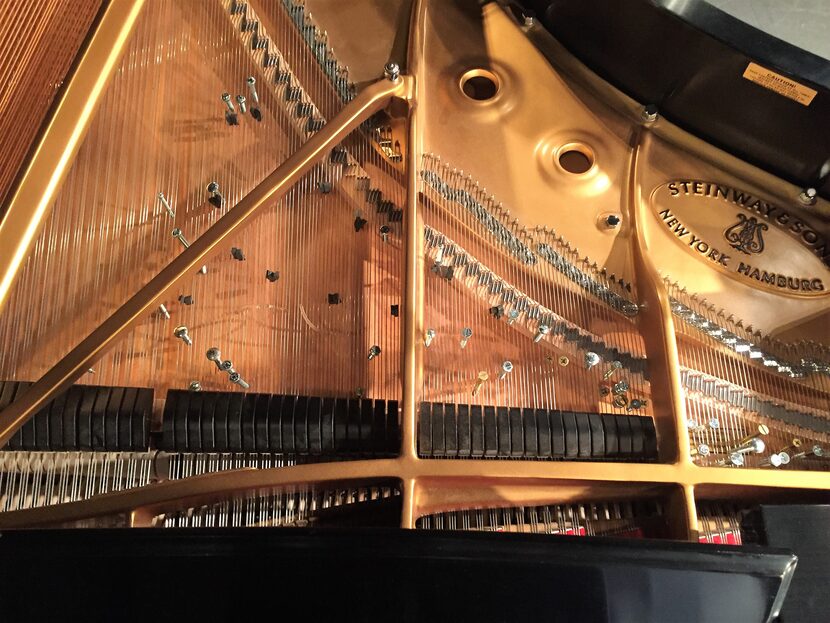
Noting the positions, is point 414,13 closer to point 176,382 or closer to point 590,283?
point 590,283

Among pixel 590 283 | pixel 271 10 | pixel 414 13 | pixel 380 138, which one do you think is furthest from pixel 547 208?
pixel 271 10

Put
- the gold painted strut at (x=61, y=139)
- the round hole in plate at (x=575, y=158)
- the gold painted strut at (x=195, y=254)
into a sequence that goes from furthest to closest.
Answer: the round hole in plate at (x=575, y=158) → the gold painted strut at (x=195, y=254) → the gold painted strut at (x=61, y=139)

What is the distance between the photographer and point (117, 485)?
1.87 metres

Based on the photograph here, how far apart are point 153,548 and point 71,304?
2.97 feet

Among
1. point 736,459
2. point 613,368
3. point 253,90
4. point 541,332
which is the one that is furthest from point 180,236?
point 736,459

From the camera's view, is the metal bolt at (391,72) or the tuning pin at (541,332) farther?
the metal bolt at (391,72)

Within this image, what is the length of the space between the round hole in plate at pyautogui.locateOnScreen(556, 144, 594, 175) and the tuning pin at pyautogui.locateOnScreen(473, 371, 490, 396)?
888 millimetres

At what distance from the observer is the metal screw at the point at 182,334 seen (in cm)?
197

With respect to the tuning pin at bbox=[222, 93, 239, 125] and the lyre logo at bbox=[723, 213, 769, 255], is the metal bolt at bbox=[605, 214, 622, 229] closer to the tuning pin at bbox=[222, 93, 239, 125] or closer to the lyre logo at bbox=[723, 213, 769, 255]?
the lyre logo at bbox=[723, 213, 769, 255]

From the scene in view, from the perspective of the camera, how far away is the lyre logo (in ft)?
8.09

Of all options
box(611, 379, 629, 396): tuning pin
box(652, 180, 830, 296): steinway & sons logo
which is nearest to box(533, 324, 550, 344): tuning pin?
box(611, 379, 629, 396): tuning pin

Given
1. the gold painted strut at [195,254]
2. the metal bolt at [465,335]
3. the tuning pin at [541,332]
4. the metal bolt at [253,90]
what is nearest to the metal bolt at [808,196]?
the tuning pin at [541,332]

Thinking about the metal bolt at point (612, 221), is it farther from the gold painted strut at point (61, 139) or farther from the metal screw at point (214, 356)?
the gold painted strut at point (61, 139)

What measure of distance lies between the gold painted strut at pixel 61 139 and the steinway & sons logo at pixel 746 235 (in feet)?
5.77
